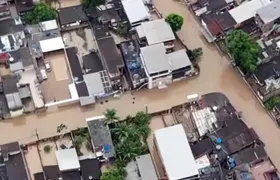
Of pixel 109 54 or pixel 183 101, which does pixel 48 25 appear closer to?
pixel 109 54

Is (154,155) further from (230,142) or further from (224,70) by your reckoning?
(224,70)

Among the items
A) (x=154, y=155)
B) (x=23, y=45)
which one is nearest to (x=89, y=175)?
(x=154, y=155)

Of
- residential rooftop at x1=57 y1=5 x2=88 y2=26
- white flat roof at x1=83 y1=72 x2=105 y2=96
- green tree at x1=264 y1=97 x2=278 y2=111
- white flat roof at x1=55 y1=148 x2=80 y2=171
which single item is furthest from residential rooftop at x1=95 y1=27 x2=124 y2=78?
green tree at x1=264 y1=97 x2=278 y2=111

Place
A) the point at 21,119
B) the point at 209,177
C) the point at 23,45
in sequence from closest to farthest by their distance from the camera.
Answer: the point at 209,177 → the point at 21,119 → the point at 23,45

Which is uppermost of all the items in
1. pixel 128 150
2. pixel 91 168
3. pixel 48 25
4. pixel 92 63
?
pixel 48 25

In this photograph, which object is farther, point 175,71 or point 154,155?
point 175,71

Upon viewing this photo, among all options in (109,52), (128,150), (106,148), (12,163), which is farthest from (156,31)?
(12,163)

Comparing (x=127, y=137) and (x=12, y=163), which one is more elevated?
(x=12, y=163)
